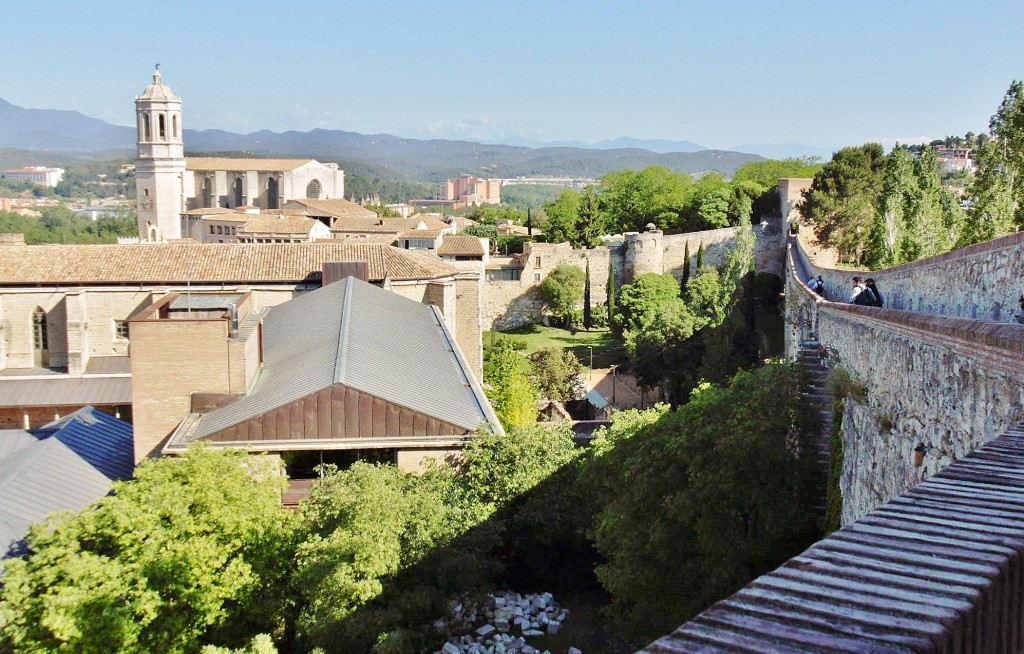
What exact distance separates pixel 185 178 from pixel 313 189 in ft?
56.9

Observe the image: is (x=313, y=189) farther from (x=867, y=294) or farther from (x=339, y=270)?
(x=867, y=294)

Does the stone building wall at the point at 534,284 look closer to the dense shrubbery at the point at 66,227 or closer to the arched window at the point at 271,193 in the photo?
the arched window at the point at 271,193

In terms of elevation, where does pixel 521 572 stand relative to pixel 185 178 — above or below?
below

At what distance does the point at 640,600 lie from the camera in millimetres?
12828

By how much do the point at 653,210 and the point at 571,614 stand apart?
55.4 metres

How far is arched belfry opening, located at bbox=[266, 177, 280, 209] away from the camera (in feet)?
360

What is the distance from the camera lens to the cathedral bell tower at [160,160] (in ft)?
298

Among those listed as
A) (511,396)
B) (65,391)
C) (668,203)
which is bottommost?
(65,391)

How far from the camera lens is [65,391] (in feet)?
99.1

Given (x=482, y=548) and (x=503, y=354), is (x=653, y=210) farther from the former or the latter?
(x=482, y=548)

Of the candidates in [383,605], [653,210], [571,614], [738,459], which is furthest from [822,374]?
[653,210]

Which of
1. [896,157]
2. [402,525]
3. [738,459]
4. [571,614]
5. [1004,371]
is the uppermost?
[896,157]

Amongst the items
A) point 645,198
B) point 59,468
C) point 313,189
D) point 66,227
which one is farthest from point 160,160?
point 59,468

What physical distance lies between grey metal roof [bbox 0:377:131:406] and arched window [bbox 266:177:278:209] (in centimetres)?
8190
